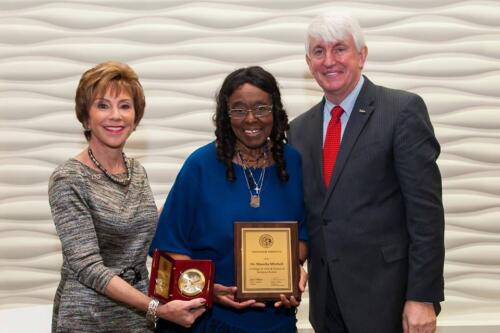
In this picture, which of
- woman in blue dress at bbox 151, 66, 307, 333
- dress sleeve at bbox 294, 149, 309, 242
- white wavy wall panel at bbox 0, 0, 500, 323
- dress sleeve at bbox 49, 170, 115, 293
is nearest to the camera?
dress sleeve at bbox 49, 170, 115, 293

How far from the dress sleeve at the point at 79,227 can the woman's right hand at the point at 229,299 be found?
34 cm

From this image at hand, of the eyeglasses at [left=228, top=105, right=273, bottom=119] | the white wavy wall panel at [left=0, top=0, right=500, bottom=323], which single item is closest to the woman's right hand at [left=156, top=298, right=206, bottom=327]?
the eyeglasses at [left=228, top=105, right=273, bottom=119]

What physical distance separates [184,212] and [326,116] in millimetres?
649

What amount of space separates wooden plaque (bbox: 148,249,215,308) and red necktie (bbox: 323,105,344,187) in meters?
0.55

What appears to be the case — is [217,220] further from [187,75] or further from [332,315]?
[187,75]

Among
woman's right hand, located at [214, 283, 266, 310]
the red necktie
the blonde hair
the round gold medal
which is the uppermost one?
the blonde hair

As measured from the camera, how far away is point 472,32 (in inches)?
146

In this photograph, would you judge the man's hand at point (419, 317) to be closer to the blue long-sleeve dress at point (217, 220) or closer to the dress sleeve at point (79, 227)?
the blue long-sleeve dress at point (217, 220)

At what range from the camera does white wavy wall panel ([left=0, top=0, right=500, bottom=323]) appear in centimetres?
363

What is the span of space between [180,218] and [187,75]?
1688mm

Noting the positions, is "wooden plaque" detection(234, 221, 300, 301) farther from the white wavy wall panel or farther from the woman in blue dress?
the white wavy wall panel

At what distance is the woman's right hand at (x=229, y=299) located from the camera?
2047mm

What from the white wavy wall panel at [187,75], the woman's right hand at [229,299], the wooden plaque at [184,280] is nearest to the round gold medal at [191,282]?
the wooden plaque at [184,280]

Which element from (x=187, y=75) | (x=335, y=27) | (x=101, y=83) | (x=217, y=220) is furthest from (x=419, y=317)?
(x=187, y=75)
